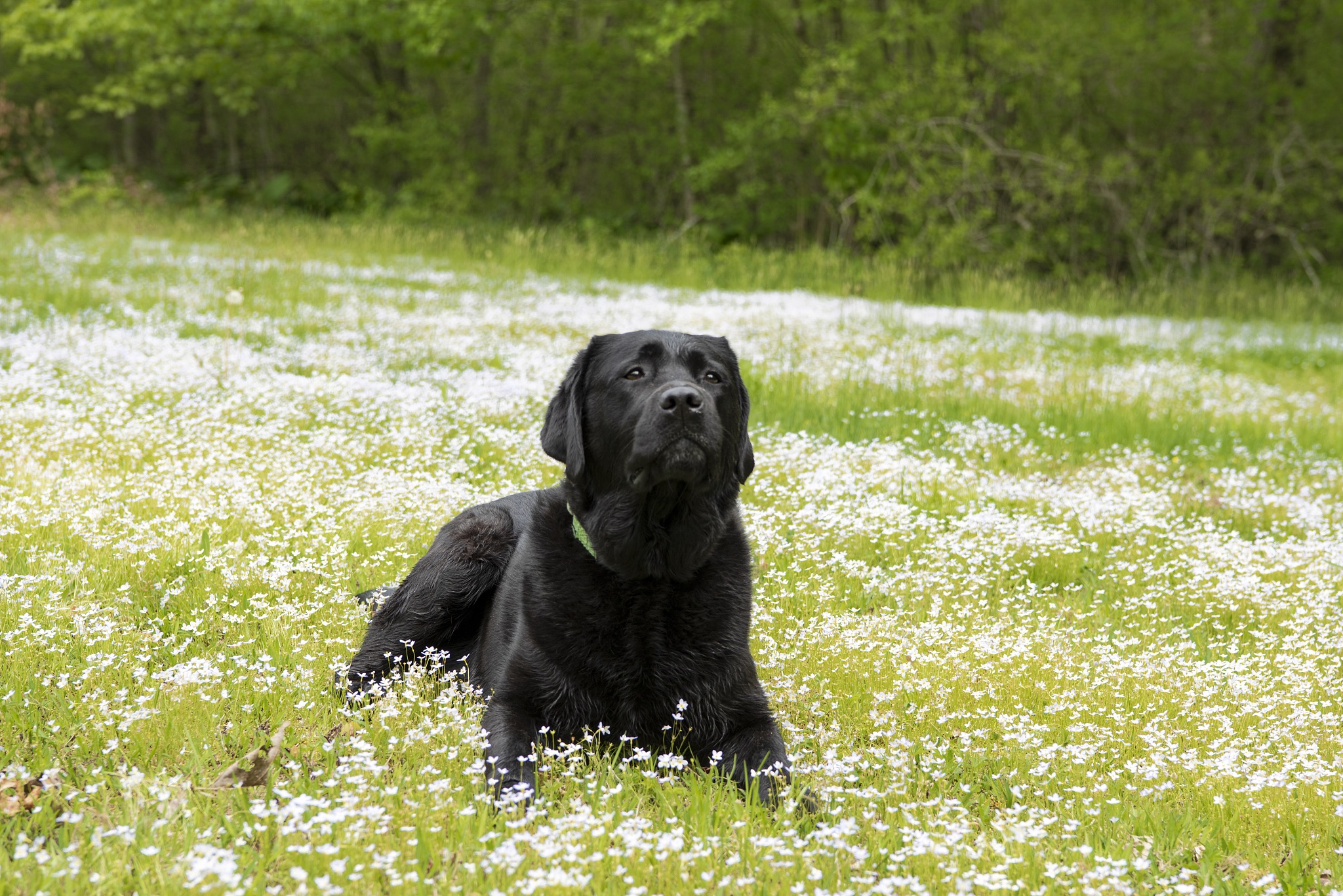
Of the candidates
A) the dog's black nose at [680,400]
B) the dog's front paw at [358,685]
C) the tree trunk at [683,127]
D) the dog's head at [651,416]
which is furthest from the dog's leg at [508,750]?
the tree trunk at [683,127]

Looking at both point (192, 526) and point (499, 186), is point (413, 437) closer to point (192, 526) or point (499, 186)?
point (192, 526)

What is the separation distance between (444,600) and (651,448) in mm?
1437

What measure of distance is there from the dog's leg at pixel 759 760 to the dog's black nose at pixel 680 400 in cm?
124

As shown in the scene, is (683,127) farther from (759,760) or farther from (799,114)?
(759,760)

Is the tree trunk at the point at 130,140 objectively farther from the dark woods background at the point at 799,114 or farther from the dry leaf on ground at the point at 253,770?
the dry leaf on ground at the point at 253,770

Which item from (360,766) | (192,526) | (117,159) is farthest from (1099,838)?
(117,159)

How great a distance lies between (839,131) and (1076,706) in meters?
23.6

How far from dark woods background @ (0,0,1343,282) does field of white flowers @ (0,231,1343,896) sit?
43.4 feet

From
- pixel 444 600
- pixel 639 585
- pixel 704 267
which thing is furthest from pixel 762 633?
pixel 704 267

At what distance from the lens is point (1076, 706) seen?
4.47 metres

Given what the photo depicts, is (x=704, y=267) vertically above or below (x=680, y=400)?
above

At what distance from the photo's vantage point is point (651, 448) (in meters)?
4.00

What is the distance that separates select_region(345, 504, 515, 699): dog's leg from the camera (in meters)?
4.72

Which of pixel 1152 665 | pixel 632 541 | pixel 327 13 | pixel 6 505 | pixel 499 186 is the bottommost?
pixel 1152 665
